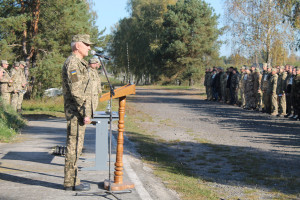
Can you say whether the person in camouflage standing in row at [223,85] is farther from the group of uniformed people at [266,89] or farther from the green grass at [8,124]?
the green grass at [8,124]

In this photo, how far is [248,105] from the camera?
2261 cm

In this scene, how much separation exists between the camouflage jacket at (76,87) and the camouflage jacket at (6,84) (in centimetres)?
1060

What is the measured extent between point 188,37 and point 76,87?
5447 centimetres

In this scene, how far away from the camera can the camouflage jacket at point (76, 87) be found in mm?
6340

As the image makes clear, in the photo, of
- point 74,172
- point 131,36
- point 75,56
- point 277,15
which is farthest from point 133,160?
point 131,36

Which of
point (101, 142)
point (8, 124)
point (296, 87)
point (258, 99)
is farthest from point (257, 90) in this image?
point (101, 142)

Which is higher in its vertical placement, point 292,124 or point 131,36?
point 131,36

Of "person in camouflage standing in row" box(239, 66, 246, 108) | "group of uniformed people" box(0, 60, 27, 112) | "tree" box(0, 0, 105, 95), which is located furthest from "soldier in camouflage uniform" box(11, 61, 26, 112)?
"person in camouflage standing in row" box(239, 66, 246, 108)

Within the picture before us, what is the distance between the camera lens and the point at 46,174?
24.7 ft

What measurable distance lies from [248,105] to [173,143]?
11.2 m

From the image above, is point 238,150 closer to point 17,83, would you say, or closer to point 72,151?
point 72,151

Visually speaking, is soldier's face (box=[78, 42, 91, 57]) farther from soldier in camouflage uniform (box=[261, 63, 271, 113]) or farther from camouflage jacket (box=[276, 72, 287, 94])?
soldier in camouflage uniform (box=[261, 63, 271, 113])

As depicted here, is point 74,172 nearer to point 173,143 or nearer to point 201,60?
point 173,143

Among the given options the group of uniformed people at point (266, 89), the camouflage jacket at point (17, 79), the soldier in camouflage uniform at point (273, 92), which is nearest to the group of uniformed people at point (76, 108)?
the camouflage jacket at point (17, 79)
